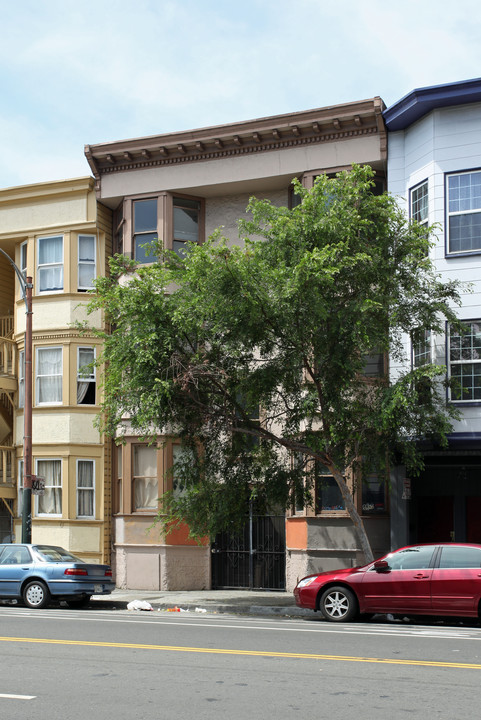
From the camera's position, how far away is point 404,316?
675 inches

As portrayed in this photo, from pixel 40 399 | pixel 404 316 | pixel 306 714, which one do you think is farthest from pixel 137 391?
pixel 306 714

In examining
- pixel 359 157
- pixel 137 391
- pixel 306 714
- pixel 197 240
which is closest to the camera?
pixel 306 714

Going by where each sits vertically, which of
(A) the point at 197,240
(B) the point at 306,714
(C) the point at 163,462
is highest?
(A) the point at 197,240

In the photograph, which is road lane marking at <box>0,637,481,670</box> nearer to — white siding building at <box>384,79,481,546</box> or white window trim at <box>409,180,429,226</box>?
white siding building at <box>384,79,481,546</box>

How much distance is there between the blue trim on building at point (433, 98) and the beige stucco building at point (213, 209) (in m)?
0.68

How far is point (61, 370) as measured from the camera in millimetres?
24312

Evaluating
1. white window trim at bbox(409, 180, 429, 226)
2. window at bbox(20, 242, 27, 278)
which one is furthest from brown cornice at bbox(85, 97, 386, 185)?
window at bbox(20, 242, 27, 278)

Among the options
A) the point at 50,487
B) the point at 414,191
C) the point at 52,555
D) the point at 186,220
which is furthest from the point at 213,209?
the point at 52,555

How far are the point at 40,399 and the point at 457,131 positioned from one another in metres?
12.9

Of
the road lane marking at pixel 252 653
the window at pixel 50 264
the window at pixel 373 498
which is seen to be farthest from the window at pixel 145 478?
the road lane marking at pixel 252 653

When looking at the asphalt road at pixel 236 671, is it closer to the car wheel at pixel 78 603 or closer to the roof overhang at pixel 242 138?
the car wheel at pixel 78 603

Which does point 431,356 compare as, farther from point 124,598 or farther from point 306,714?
point 306,714

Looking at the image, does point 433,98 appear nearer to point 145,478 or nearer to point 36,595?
point 145,478

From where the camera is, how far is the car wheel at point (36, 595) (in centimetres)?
1759
